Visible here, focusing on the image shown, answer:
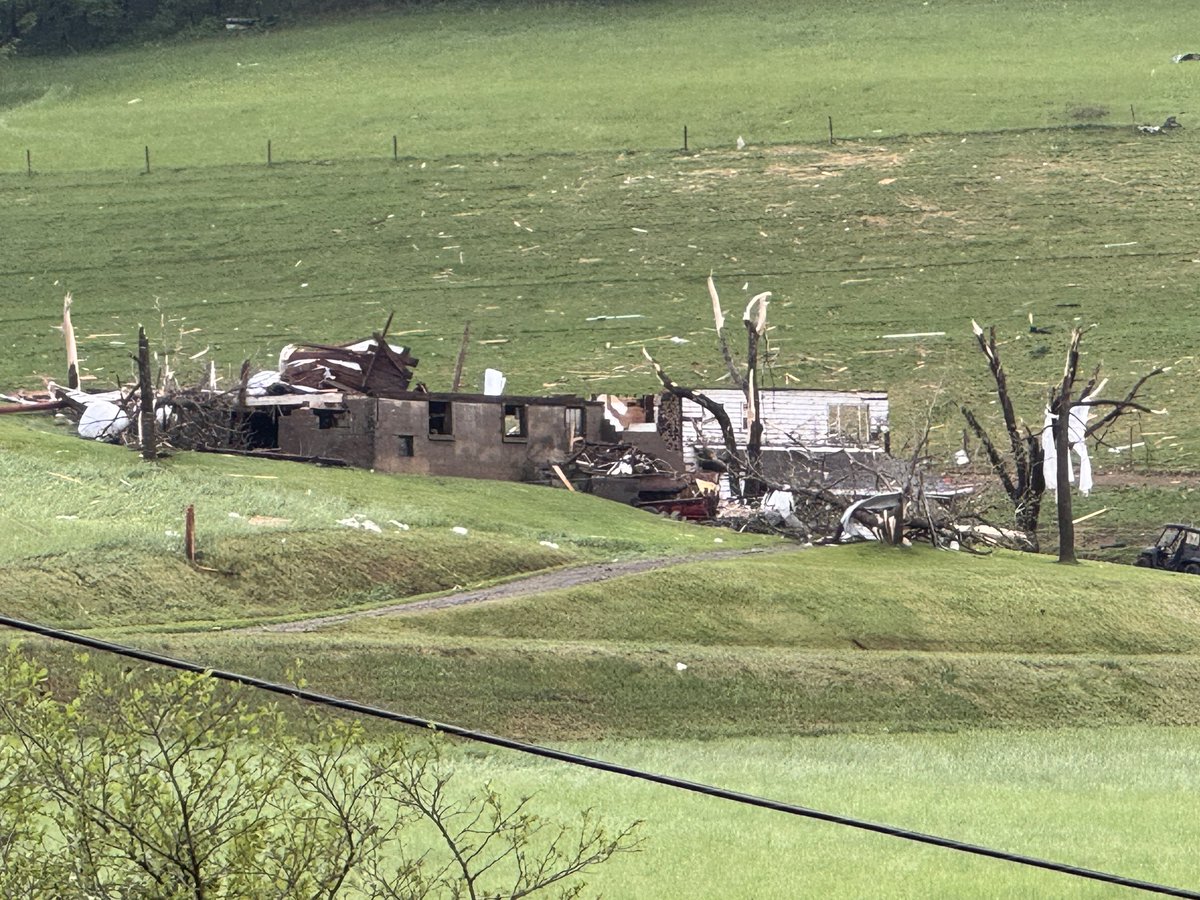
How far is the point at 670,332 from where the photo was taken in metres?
55.7

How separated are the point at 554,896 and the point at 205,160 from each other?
205ft

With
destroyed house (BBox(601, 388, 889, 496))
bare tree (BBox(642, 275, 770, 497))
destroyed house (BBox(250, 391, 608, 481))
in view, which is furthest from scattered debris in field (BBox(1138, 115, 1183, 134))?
destroyed house (BBox(250, 391, 608, 481))

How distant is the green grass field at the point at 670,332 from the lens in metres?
21.8

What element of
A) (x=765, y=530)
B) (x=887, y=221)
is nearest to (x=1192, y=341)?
(x=887, y=221)

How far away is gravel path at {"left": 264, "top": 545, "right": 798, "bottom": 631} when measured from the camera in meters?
25.7

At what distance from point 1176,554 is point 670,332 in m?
22.3

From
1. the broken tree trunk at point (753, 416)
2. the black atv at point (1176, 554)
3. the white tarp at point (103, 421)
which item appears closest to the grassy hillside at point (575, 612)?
the black atv at point (1176, 554)

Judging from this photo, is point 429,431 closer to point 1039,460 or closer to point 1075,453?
point 1039,460

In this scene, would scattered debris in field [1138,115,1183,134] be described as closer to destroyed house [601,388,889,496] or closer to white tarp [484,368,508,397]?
destroyed house [601,388,889,496]

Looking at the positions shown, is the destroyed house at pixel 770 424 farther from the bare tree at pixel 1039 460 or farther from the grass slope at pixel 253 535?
the grass slope at pixel 253 535

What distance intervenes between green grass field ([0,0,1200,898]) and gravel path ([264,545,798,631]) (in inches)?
25.2

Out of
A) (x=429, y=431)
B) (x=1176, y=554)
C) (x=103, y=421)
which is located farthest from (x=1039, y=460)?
(x=103, y=421)

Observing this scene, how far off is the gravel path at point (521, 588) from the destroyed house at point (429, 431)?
7.75 metres

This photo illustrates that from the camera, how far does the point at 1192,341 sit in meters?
53.5
